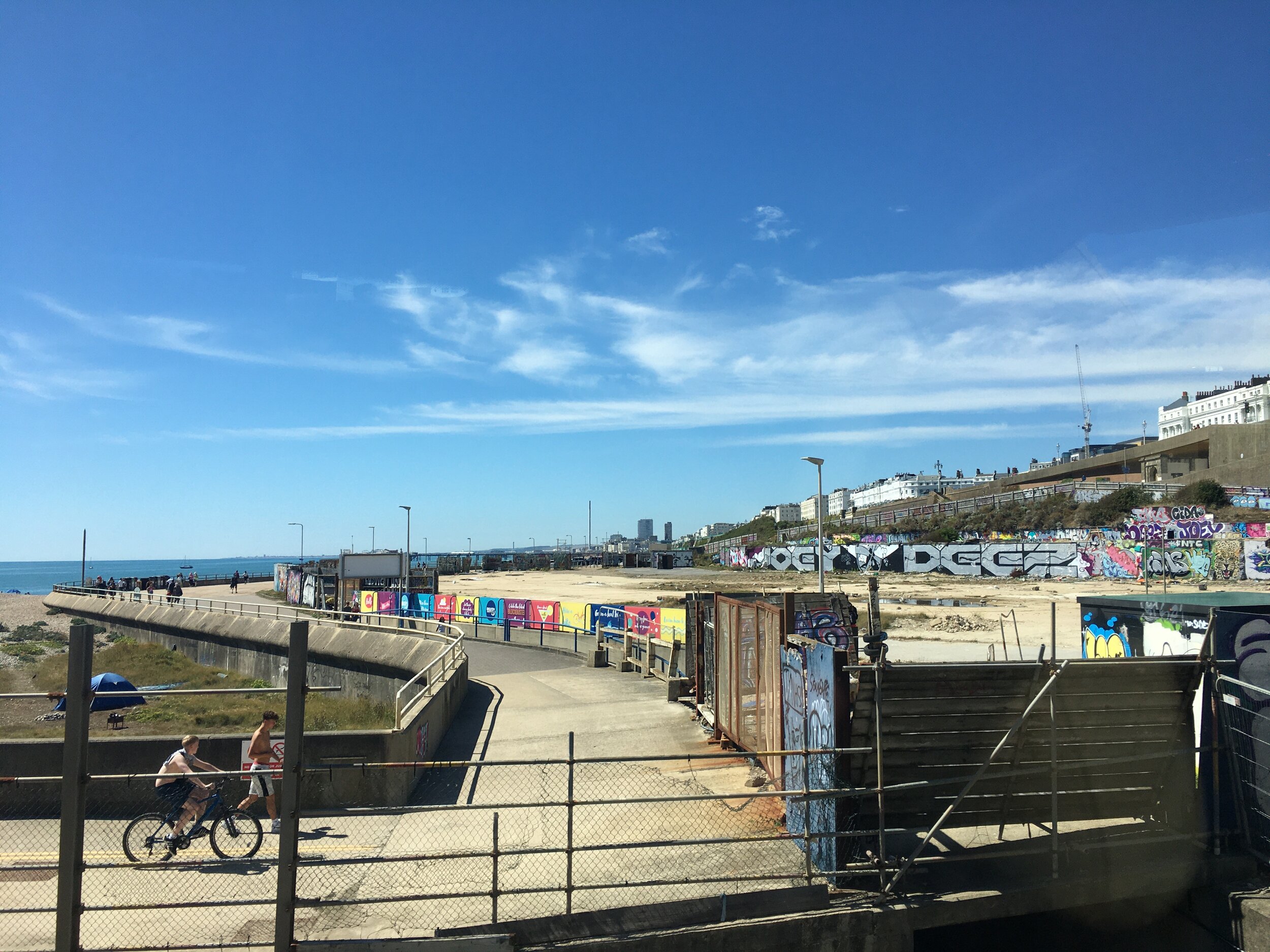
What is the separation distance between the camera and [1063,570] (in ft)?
207

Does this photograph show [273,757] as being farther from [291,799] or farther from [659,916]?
[659,916]

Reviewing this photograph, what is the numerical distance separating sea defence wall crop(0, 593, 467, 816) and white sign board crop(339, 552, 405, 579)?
1235 centimetres

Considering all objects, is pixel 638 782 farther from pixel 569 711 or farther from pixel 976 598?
pixel 976 598

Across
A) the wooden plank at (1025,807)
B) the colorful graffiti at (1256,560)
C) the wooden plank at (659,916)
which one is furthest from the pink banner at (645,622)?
the colorful graffiti at (1256,560)

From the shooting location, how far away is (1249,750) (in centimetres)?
844

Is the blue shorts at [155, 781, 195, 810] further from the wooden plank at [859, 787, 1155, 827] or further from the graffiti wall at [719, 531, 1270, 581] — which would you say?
the graffiti wall at [719, 531, 1270, 581]

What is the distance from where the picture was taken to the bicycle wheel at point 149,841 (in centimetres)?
Result: 918

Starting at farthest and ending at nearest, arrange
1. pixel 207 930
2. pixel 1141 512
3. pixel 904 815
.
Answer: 1. pixel 1141 512
2. pixel 904 815
3. pixel 207 930

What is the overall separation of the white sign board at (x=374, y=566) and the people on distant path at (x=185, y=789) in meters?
33.6

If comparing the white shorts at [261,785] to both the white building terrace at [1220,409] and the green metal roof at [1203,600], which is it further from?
the white building terrace at [1220,409]

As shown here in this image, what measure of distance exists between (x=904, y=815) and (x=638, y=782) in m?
4.97

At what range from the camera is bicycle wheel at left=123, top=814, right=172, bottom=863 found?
918cm

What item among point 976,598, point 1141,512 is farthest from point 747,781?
point 1141,512

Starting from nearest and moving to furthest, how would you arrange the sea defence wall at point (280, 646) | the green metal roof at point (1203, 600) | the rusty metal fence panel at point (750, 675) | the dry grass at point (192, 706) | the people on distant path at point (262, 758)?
the people on distant path at point (262, 758) → the green metal roof at point (1203, 600) → the rusty metal fence panel at point (750, 675) → the dry grass at point (192, 706) → the sea defence wall at point (280, 646)
